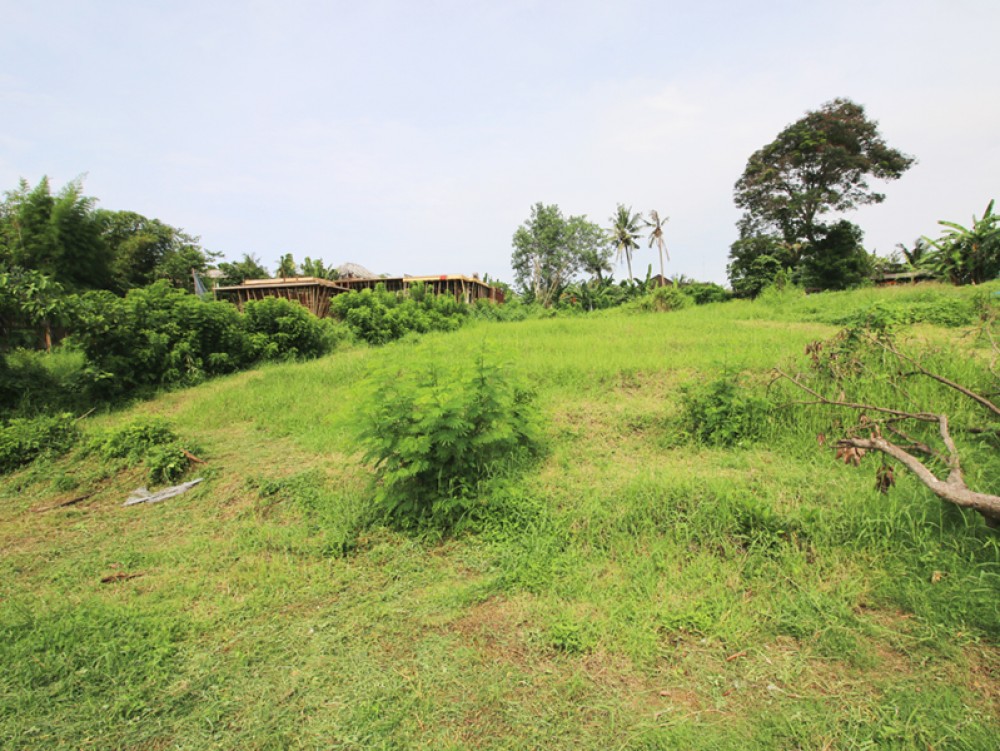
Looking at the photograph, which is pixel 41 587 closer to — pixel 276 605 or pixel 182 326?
pixel 276 605

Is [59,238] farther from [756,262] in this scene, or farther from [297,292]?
[756,262]

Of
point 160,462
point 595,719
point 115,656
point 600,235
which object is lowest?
point 595,719

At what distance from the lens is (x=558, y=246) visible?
38812 mm

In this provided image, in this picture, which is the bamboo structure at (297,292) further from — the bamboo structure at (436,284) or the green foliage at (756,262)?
the green foliage at (756,262)

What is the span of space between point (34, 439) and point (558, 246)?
3690 centimetres

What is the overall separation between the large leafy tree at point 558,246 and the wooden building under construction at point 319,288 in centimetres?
1760

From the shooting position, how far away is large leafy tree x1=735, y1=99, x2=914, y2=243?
23906 millimetres

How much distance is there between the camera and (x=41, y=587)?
3199mm

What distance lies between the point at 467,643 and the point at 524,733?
2.01ft

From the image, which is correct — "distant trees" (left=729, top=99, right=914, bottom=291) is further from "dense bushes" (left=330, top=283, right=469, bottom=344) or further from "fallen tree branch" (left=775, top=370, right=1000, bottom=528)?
"fallen tree branch" (left=775, top=370, right=1000, bottom=528)

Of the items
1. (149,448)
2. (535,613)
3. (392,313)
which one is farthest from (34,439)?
(392,313)

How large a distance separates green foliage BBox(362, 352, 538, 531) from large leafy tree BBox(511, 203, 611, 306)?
3403 centimetres

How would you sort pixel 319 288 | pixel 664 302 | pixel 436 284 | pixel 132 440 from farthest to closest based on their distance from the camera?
pixel 436 284, pixel 664 302, pixel 319 288, pixel 132 440

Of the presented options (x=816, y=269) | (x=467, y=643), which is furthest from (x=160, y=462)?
(x=816, y=269)
